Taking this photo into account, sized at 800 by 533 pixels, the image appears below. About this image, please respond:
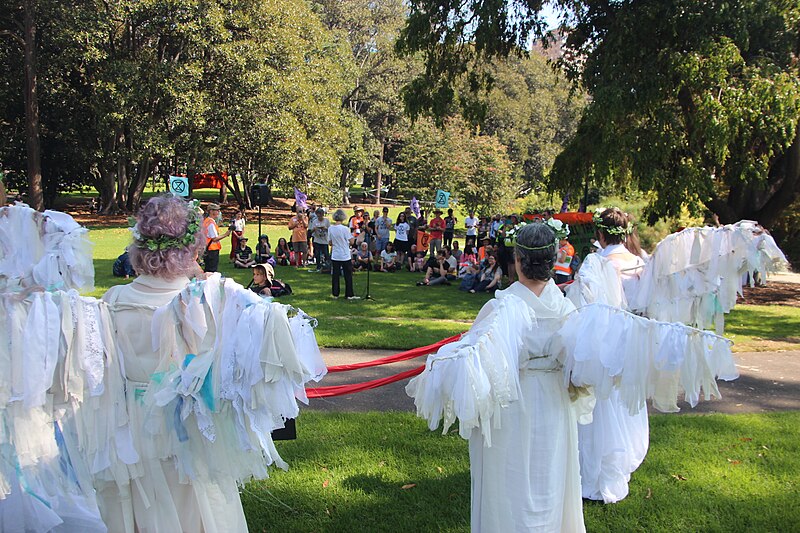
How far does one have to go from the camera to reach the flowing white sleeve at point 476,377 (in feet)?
9.69

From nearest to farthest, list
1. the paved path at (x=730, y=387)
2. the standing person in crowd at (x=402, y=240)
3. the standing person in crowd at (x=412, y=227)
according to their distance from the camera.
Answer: the paved path at (x=730, y=387) < the standing person in crowd at (x=402, y=240) < the standing person in crowd at (x=412, y=227)

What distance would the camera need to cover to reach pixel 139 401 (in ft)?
10.8

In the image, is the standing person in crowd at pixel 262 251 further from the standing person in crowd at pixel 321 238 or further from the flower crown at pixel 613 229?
the flower crown at pixel 613 229

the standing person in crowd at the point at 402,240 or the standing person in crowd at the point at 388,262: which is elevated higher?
the standing person in crowd at the point at 402,240

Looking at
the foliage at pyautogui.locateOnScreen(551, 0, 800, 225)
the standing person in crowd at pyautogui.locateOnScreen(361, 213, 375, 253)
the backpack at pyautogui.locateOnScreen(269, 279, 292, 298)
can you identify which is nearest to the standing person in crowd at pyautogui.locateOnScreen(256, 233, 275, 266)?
the standing person in crowd at pyautogui.locateOnScreen(361, 213, 375, 253)

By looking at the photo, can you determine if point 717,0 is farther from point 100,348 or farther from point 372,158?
point 372,158

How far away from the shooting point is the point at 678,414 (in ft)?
22.7

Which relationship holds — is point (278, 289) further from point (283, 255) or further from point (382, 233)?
point (382, 233)

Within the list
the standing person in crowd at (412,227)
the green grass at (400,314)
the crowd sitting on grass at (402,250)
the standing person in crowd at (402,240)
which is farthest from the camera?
the standing person in crowd at (412,227)

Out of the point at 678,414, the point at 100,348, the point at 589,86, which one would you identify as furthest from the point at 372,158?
the point at 100,348

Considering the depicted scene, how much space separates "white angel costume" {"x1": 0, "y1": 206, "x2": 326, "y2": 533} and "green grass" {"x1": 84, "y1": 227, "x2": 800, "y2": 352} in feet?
20.6

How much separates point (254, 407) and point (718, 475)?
419cm

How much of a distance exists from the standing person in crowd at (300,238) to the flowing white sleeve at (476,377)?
16258 mm

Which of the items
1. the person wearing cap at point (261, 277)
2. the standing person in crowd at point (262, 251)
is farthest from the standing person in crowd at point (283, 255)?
the person wearing cap at point (261, 277)
